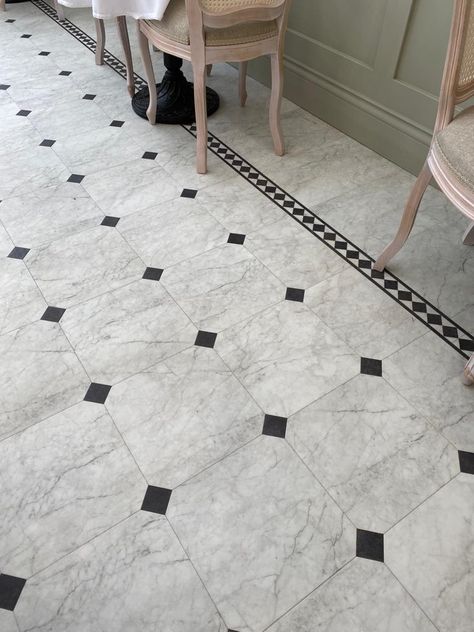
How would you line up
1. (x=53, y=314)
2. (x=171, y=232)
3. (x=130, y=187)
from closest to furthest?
(x=53, y=314), (x=171, y=232), (x=130, y=187)

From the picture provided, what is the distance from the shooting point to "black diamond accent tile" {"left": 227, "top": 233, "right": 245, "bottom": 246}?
2.35m

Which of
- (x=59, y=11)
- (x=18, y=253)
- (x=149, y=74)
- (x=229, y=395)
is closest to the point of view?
(x=229, y=395)

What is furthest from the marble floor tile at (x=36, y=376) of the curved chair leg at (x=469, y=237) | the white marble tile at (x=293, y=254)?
the curved chair leg at (x=469, y=237)

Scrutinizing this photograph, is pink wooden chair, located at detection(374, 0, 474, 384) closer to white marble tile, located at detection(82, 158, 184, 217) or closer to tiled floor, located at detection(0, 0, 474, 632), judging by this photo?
tiled floor, located at detection(0, 0, 474, 632)

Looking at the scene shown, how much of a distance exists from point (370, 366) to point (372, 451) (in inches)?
13.7

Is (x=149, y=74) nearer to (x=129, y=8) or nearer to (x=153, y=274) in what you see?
(x=129, y=8)

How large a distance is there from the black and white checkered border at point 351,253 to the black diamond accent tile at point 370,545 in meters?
0.81

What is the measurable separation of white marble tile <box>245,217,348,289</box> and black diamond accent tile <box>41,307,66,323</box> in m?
0.85

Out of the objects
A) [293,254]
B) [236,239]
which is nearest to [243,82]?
[236,239]

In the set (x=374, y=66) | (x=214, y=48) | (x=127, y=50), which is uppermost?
(x=214, y=48)

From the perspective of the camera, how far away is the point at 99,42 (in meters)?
3.56

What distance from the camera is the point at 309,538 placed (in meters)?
1.45

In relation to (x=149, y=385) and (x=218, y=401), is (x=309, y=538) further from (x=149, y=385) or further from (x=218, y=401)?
(x=149, y=385)

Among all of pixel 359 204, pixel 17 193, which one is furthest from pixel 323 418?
pixel 17 193
